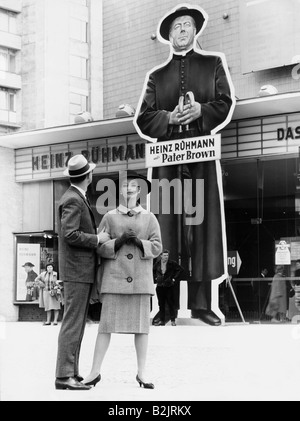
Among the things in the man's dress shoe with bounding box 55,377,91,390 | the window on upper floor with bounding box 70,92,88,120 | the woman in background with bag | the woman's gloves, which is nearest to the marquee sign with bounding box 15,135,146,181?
the window on upper floor with bounding box 70,92,88,120

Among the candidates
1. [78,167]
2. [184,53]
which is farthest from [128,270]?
[184,53]

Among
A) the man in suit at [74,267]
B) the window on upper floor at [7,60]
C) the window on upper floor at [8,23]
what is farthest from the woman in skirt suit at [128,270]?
the window on upper floor at [8,23]

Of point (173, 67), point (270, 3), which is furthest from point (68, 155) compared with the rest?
point (270, 3)

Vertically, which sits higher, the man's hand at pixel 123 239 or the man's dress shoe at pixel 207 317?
the man's hand at pixel 123 239

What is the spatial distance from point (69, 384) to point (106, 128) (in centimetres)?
A: 1465

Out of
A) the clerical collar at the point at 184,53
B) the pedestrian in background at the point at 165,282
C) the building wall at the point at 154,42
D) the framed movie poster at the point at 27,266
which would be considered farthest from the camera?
the framed movie poster at the point at 27,266

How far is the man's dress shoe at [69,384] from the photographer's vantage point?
6211mm

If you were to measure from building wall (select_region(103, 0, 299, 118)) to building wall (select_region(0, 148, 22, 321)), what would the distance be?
384cm

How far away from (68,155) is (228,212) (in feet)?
15.1

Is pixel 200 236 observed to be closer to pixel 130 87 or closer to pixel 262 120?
pixel 262 120

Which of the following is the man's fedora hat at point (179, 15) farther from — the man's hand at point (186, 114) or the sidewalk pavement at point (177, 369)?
the sidewalk pavement at point (177, 369)

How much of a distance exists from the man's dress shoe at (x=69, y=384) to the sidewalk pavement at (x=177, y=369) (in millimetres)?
62

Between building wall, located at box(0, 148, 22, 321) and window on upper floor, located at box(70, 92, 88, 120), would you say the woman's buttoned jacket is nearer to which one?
window on upper floor, located at box(70, 92, 88, 120)

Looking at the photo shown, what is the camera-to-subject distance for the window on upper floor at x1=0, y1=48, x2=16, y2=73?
616 inches
